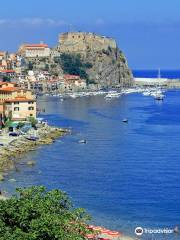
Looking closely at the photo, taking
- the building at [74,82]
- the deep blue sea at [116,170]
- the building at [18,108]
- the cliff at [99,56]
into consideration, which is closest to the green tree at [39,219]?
the deep blue sea at [116,170]

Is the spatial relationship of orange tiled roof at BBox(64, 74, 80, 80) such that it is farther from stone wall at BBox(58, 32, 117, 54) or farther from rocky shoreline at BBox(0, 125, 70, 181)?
rocky shoreline at BBox(0, 125, 70, 181)

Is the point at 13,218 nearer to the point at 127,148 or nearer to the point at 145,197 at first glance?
the point at 145,197

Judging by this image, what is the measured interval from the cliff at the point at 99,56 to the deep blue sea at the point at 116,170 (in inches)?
2479

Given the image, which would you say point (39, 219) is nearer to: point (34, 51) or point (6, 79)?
point (6, 79)

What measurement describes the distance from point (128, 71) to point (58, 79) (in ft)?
93.2

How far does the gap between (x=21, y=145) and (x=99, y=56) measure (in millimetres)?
88766

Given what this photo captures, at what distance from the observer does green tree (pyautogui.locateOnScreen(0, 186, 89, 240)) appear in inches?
611

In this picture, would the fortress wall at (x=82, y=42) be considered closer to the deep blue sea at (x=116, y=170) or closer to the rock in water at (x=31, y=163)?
the deep blue sea at (x=116, y=170)

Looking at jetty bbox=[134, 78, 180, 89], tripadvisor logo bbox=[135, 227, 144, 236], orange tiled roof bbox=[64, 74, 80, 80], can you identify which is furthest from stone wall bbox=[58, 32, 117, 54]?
tripadvisor logo bbox=[135, 227, 144, 236]

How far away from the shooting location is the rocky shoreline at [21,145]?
3713cm

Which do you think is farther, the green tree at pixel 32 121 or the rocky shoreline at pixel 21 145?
the green tree at pixel 32 121

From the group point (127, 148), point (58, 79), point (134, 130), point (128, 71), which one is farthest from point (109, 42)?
point (127, 148)

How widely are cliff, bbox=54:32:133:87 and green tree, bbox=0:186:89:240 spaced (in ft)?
352

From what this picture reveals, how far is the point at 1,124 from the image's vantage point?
167ft
